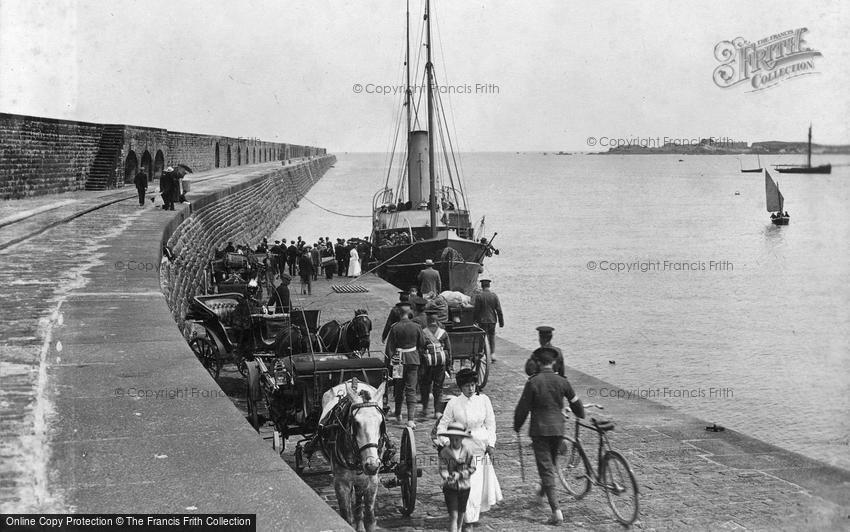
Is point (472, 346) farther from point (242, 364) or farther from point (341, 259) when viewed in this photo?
point (341, 259)

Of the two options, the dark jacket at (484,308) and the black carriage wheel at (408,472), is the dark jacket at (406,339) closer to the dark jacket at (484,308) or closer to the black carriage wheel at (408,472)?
the black carriage wheel at (408,472)

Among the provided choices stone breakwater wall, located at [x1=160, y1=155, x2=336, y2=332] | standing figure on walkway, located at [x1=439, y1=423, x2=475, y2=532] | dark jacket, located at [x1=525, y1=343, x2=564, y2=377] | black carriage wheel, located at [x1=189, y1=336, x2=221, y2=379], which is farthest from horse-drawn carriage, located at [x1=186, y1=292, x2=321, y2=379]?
standing figure on walkway, located at [x1=439, y1=423, x2=475, y2=532]

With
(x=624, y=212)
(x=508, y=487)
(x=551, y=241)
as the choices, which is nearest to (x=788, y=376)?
(x=508, y=487)

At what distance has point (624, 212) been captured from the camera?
3351 inches

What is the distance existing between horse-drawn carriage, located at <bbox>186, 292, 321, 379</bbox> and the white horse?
315cm

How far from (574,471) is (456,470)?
2.29 meters

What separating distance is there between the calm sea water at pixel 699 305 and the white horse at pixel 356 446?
6.28 metres

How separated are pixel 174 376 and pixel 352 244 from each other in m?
21.0

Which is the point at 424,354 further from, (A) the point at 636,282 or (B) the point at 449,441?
(A) the point at 636,282

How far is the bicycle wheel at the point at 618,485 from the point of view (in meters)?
7.28

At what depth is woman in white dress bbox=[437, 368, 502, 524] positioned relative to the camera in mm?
6969

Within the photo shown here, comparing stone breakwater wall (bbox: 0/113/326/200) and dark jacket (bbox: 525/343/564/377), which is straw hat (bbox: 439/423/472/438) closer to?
dark jacket (bbox: 525/343/564/377)

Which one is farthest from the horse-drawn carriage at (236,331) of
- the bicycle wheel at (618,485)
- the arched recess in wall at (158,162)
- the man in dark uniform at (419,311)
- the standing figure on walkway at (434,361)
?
the arched recess in wall at (158,162)

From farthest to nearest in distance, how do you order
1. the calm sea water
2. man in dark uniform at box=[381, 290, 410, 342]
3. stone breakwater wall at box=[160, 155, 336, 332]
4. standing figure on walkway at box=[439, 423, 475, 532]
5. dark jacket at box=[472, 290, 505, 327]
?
the calm sea water < stone breakwater wall at box=[160, 155, 336, 332] < dark jacket at box=[472, 290, 505, 327] < man in dark uniform at box=[381, 290, 410, 342] < standing figure on walkway at box=[439, 423, 475, 532]
